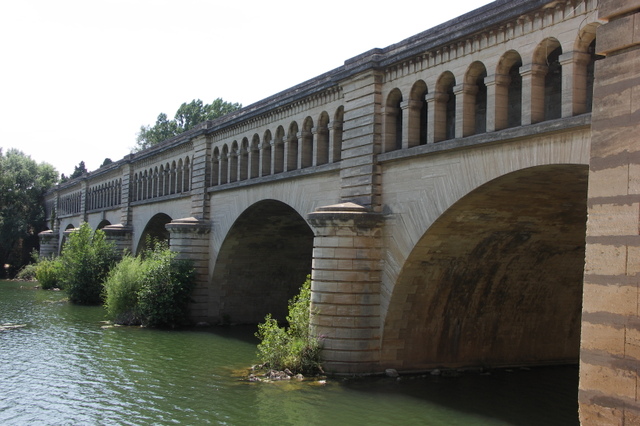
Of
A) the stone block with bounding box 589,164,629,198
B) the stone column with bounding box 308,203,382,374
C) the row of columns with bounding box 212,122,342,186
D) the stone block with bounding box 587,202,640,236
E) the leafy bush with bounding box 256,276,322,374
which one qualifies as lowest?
the leafy bush with bounding box 256,276,322,374

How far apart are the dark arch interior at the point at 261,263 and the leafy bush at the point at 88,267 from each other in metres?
10.2

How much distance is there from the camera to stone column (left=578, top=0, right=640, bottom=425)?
596 cm

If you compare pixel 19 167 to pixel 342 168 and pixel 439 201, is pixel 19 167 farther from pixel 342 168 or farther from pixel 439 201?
pixel 439 201

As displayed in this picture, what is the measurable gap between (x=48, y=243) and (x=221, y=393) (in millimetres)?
Answer: 52903

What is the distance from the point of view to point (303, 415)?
14789 millimetres

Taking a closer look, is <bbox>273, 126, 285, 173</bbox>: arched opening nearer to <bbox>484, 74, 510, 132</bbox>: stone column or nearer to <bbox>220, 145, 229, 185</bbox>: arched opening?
<bbox>220, 145, 229, 185</bbox>: arched opening

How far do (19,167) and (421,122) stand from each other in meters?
59.9

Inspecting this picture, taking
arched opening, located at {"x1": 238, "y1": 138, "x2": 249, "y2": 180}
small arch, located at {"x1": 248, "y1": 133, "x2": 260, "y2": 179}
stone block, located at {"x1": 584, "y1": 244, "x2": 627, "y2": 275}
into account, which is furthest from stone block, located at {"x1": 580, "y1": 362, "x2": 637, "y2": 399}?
arched opening, located at {"x1": 238, "y1": 138, "x2": 249, "y2": 180}

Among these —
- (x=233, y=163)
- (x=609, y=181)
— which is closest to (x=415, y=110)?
(x=609, y=181)

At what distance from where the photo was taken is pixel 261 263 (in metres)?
31.3

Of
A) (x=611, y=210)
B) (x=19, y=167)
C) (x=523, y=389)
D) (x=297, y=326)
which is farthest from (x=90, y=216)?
(x=611, y=210)

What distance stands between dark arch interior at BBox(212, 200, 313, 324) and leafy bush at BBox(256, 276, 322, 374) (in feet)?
27.9

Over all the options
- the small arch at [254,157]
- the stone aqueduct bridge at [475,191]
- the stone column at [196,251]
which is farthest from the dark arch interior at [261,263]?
the stone aqueduct bridge at [475,191]

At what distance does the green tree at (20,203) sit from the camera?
6444 centimetres
